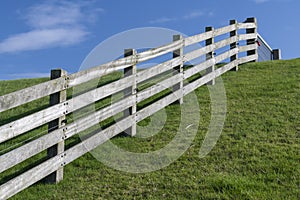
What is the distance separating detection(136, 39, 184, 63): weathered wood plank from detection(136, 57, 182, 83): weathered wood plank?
0.76 ft

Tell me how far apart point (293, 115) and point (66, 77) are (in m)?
4.61

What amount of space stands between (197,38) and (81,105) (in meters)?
5.00

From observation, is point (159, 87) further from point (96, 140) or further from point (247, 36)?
point (247, 36)

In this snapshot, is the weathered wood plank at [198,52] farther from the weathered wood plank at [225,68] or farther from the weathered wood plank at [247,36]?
the weathered wood plank at [247,36]

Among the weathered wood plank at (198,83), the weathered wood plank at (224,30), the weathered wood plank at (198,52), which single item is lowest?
the weathered wood plank at (198,83)

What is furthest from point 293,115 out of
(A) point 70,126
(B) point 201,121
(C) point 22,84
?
(C) point 22,84

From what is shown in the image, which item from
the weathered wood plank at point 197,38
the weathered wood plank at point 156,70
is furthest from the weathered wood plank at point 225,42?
the weathered wood plank at point 156,70

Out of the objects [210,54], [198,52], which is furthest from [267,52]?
[198,52]

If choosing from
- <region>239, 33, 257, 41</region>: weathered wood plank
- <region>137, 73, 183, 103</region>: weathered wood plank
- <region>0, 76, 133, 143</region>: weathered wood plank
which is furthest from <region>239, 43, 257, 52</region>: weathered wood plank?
<region>0, 76, 133, 143</region>: weathered wood plank

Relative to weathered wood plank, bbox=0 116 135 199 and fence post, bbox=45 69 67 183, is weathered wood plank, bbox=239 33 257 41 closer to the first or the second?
weathered wood plank, bbox=0 116 135 199

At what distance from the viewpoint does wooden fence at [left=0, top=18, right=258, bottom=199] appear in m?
4.83

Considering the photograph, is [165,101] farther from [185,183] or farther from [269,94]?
[185,183]

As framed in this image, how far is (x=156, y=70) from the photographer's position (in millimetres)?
7863

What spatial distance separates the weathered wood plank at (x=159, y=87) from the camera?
7402 millimetres
